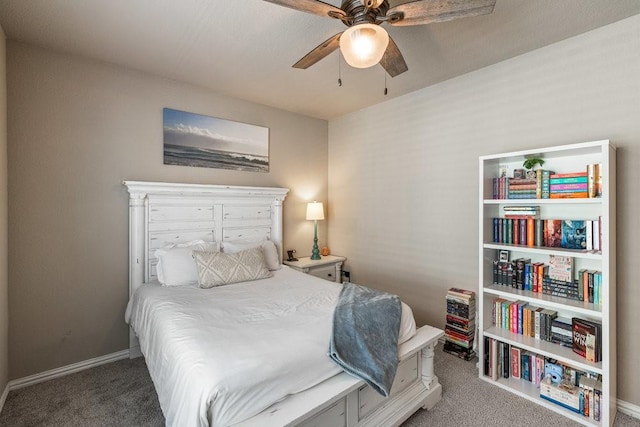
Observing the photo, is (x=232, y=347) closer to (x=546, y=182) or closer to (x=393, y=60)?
(x=393, y=60)

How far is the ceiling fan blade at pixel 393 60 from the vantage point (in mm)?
1733

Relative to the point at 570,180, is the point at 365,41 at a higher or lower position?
higher

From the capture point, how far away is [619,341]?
206 cm

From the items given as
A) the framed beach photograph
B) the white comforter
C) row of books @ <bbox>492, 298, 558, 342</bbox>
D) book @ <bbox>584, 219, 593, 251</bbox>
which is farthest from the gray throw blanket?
the framed beach photograph

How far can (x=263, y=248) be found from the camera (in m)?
3.18

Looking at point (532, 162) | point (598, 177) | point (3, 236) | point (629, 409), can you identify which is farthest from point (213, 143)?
point (629, 409)

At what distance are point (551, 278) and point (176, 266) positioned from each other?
2.96 m

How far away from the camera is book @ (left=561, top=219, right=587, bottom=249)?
2.11m

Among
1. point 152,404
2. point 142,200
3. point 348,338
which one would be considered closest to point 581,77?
point 348,338

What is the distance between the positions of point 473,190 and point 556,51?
1199mm

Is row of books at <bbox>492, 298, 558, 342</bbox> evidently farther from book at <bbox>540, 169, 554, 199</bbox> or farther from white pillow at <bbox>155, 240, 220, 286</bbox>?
white pillow at <bbox>155, 240, 220, 286</bbox>

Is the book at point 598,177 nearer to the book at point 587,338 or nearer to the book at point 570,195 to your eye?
the book at point 570,195

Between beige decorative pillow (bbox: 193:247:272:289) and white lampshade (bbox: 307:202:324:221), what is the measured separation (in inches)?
44.4

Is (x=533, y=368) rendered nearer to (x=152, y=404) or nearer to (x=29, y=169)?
(x=152, y=404)
